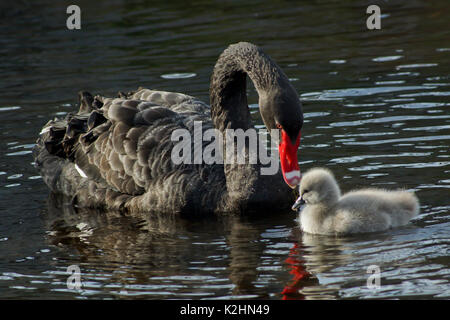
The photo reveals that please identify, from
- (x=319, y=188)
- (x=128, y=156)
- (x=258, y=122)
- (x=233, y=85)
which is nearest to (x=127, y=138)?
(x=128, y=156)

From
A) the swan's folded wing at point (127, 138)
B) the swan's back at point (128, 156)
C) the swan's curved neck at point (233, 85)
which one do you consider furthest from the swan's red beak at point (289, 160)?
the swan's folded wing at point (127, 138)

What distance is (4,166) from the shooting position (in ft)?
29.5

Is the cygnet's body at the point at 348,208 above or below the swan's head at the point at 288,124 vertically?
below

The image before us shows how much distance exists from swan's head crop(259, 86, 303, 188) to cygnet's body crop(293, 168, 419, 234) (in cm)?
13

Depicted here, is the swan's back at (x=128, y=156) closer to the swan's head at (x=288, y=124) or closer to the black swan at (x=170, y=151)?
the black swan at (x=170, y=151)

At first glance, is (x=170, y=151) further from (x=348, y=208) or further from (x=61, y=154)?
(x=348, y=208)

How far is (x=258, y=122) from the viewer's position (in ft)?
32.7

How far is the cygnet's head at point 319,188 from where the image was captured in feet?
21.6

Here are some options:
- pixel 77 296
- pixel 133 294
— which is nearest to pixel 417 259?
pixel 133 294

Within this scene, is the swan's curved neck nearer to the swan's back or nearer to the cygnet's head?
the swan's back

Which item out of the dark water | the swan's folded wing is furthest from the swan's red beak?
the swan's folded wing

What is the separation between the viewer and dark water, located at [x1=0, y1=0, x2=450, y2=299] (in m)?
5.82

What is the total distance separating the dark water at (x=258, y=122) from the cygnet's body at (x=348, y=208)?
0.11 meters
